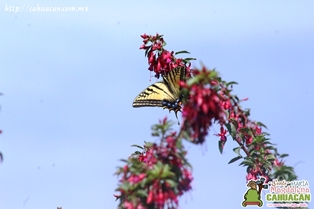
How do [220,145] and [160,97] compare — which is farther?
[160,97]

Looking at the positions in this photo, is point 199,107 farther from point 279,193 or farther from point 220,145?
point 220,145

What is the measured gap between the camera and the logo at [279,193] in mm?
6672

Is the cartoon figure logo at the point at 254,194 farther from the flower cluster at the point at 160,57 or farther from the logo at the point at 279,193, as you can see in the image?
the flower cluster at the point at 160,57

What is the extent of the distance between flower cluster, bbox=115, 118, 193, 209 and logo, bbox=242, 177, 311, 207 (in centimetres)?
223

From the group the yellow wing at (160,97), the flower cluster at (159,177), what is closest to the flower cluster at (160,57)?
the yellow wing at (160,97)

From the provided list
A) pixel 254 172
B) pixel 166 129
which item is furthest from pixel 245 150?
pixel 166 129

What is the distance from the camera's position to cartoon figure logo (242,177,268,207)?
23.3ft

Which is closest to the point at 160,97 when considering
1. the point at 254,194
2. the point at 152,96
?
the point at 152,96

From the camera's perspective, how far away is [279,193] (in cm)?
671

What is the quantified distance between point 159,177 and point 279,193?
2.72 meters

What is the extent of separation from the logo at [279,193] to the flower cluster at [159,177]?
223 cm

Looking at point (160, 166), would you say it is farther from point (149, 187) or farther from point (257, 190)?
point (257, 190)

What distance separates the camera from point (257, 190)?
714 cm

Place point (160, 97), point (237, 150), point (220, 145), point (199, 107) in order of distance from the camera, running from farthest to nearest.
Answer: point (160, 97), point (220, 145), point (237, 150), point (199, 107)
